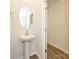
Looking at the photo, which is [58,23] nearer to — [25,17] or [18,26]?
[25,17]

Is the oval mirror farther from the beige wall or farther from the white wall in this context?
the beige wall

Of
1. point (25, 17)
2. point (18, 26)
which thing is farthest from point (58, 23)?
point (18, 26)

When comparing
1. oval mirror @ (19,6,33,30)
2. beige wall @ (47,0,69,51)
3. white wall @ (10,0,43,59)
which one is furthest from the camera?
beige wall @ (47,0,69,51)

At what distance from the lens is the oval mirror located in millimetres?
3542

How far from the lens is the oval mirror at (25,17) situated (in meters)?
3.54

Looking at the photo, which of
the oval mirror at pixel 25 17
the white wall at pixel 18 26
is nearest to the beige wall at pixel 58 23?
the white wall at pixel 18 26

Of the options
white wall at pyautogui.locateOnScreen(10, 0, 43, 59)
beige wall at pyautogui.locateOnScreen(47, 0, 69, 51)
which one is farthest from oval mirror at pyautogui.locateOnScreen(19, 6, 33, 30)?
beige wall at pyautogui.locateOnScreen(47, 0, 69, 51)

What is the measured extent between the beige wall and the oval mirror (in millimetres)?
1251

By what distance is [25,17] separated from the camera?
3.65 m

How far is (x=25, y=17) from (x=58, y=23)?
A: 1.57 meters

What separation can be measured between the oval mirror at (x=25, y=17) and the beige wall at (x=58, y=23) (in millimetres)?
1251

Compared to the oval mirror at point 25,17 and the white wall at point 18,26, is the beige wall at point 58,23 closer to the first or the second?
the white wall at point 18,26
